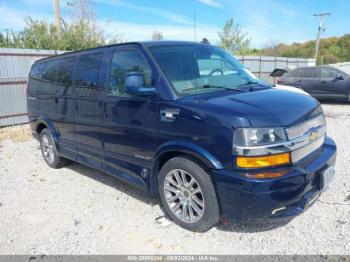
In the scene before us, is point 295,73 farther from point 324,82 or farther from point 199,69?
point 199,69

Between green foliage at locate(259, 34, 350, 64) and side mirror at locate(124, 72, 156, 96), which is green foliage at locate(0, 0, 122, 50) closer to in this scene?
side mirror at locate(124, 72, 156, 96)

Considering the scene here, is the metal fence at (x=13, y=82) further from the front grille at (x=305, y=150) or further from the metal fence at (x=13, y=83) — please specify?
the front grille at (x=305, y=150)

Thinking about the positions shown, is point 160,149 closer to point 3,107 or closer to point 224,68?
point 224,68

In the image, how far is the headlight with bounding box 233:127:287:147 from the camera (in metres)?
2.66

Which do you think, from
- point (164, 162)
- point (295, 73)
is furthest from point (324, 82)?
Result: point (164, 162)

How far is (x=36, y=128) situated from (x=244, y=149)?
4.70m

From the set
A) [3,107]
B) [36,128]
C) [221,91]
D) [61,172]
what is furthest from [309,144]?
[3,107]

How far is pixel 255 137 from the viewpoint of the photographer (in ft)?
8.77

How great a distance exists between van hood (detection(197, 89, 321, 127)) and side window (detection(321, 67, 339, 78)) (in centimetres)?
1091

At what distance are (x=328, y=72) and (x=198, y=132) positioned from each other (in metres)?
12.3

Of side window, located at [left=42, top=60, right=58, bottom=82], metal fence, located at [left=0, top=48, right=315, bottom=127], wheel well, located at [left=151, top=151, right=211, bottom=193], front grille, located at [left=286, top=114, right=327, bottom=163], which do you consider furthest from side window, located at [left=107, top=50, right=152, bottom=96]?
metal fence, located at [left=0, top=48, right=315, bottom=127]

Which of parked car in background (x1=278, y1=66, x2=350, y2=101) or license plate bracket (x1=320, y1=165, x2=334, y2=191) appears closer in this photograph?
license plate bracket (x1=320, y1=165, x2=334, y2=191)

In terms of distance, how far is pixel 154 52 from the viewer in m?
3.53

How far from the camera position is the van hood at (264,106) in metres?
2.72
